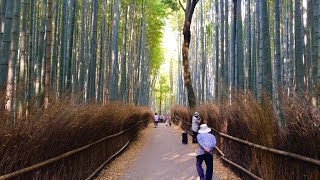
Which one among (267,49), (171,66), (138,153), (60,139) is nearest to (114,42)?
(138,153)

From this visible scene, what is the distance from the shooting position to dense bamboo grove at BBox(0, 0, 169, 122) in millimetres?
5149

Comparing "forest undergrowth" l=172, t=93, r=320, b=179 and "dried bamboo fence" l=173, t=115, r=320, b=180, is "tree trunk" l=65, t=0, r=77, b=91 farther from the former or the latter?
"dried bamboo fence" l=173, t=115, r=320, b=180

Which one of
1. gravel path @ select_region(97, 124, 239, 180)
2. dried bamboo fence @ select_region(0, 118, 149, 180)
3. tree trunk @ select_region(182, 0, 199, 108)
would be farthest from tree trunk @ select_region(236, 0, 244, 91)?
tree trunk @ select_region(182, 0, 199, 108)

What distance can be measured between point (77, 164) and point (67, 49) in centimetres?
701

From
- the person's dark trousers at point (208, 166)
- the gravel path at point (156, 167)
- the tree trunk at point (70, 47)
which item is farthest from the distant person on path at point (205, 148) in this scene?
the tree trunk at point (70, 47)

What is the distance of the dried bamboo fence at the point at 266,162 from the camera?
13.1 feet

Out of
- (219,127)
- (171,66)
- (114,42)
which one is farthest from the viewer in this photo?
(171,66)

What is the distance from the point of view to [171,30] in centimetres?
3512

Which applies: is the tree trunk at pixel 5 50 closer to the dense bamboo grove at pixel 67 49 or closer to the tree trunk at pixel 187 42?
the dense bamboo grove at pixel 67 49

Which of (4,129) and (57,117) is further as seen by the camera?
(57,117)

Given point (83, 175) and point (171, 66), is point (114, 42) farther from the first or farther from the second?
point (171, 66)

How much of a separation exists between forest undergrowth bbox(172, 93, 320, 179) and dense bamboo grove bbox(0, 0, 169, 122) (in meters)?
3.00

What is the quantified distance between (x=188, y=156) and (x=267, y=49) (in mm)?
4061

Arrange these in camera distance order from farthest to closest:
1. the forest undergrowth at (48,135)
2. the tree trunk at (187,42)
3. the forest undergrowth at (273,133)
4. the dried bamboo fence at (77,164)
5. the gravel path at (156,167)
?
the tree trunk at (187,42) < the gravel path at (156,167) < the forest undergrowth at (273,133) < the dried bamboo fence at (77,164) < the forest undergrowth at (48,135)
